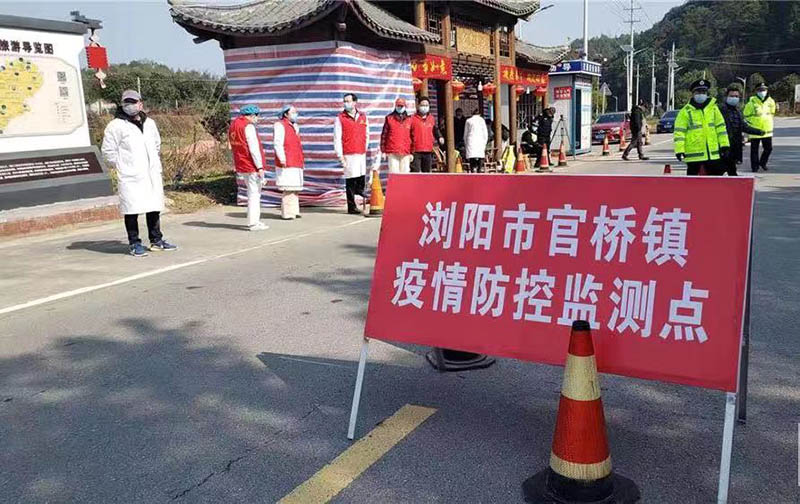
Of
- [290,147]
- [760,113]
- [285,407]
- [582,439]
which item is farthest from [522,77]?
[582,439]

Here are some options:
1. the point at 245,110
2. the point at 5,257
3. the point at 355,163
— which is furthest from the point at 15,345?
the point at 355,163

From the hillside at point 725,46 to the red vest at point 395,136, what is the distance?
6834cm

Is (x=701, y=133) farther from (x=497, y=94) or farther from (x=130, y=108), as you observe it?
(x=497, y=94)

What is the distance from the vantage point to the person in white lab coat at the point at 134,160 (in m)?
7.52

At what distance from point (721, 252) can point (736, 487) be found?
0.94 meters

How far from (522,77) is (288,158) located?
42.2 feet

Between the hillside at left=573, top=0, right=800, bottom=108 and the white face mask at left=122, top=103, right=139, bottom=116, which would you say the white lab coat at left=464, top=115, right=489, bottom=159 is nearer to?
the white face mask at left=122, top=103, right=139, bottom=116

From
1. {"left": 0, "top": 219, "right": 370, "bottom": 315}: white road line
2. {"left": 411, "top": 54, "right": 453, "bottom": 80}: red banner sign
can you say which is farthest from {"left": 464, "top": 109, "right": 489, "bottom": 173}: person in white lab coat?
{"left": 0, "top": 219, "right": 370, "bottom": 315}: white road line

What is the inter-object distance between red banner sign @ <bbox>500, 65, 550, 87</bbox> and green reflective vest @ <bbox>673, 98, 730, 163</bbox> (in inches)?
450

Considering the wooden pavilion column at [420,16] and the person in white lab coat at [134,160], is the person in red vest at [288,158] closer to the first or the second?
the person in white lab coat at [134,160]

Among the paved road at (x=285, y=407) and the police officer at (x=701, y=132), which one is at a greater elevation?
the police officer at (x=701, y=132)

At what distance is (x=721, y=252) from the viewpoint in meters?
2.54

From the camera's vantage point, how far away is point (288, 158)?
10195 millimetres

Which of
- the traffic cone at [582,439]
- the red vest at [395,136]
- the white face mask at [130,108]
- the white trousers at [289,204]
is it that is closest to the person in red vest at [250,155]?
the white trousers at [289,204]
